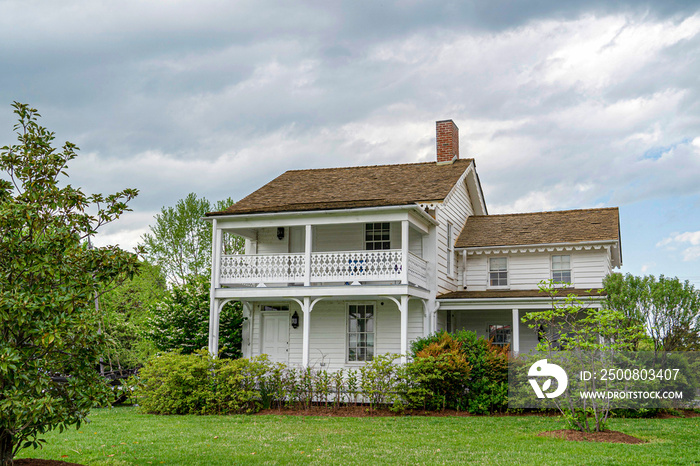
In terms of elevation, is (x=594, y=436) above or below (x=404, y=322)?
below

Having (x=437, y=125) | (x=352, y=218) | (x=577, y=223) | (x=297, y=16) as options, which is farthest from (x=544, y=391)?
(x=437, y=125)

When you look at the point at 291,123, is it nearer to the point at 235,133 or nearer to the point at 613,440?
the point at 235,133

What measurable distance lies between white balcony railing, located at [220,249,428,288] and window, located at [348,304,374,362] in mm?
1858

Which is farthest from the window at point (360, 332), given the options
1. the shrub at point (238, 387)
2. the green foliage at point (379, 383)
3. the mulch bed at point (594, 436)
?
the mulch bed at point (594, 436)

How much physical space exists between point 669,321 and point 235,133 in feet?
45.5

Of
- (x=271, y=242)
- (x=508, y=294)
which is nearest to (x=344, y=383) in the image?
(x=508, y=294)

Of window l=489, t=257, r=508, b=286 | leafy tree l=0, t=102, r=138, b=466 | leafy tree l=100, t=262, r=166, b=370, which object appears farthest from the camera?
leafy tree l=100, t=262, r=166, b=370

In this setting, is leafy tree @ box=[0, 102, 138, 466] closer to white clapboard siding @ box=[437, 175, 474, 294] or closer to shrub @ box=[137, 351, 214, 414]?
shrub @ box=[137, 351, 214, 414]

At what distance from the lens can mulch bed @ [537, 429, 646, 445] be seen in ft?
33.2

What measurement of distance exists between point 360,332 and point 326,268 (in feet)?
7.94

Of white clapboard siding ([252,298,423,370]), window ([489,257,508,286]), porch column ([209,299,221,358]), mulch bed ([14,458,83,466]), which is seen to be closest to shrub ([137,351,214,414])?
porch column ([209,299,221,358])

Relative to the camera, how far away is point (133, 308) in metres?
30.0

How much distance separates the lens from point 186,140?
19906mm

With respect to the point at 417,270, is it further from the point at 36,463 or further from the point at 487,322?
the point at 36,463
